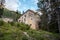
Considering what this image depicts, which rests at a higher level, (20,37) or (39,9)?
(39,9)

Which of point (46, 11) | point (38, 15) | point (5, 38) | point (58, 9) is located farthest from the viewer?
point (38, 15)

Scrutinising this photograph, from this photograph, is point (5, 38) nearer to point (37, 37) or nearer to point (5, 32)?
point (5, 32)

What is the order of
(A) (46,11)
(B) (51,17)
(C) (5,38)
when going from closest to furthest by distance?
1. (C) (5,38)
2. (B) (51,17)
3. (A) (46,11)

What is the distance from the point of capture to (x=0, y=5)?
120 feet

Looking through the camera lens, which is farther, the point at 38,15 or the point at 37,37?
the point at 38,15

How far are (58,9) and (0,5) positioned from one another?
11.7 meters

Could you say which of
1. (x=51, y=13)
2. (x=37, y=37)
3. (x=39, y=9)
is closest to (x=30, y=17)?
(x=39, y=9)

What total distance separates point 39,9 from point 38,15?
5.36 metres

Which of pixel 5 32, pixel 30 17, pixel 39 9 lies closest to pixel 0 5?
pixel 39 9

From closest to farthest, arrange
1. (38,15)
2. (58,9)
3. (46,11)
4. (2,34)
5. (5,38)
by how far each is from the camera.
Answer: (5,38)
(2,34)
(58,9)
(46,11)
(38,15)

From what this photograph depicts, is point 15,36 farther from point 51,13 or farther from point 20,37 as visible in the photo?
point 51,13

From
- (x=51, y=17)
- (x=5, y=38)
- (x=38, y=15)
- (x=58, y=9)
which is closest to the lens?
(x=5, y=38)

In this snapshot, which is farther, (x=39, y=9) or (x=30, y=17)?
(x=30, y=17)

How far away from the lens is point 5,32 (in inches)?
754
